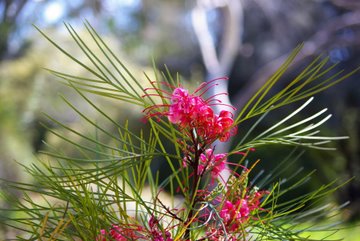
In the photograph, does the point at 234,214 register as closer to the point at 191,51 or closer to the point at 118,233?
the point at 118,233

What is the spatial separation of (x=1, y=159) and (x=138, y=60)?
3.42 m

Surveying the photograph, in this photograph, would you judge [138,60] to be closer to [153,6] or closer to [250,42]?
[153,6]

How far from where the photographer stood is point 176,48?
6293mm

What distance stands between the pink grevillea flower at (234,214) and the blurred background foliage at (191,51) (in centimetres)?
214

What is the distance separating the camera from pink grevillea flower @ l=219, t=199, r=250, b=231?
398mm

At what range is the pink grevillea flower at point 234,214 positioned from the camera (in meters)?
0.40

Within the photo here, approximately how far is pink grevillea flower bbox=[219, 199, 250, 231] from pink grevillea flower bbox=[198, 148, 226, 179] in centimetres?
3

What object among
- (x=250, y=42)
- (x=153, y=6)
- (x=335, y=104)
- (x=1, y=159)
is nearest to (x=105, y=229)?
(x=1, y=159)

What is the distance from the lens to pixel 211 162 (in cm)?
41

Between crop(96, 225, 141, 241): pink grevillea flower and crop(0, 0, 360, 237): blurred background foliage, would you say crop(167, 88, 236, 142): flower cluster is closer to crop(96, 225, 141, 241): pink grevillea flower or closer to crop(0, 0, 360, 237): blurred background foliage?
crop(96, 225, 141, 241): pink grevillea flower

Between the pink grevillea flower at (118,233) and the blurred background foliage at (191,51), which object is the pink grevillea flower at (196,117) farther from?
the blurred background foliage at (191,51)

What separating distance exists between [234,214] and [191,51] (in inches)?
238

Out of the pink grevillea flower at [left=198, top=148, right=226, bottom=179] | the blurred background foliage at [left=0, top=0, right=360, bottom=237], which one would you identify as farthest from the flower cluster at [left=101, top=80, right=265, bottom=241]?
the blurred background foliage at [left=0, top=0, right=360, bottom=237]

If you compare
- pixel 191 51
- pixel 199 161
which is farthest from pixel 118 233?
pixel 191 51
